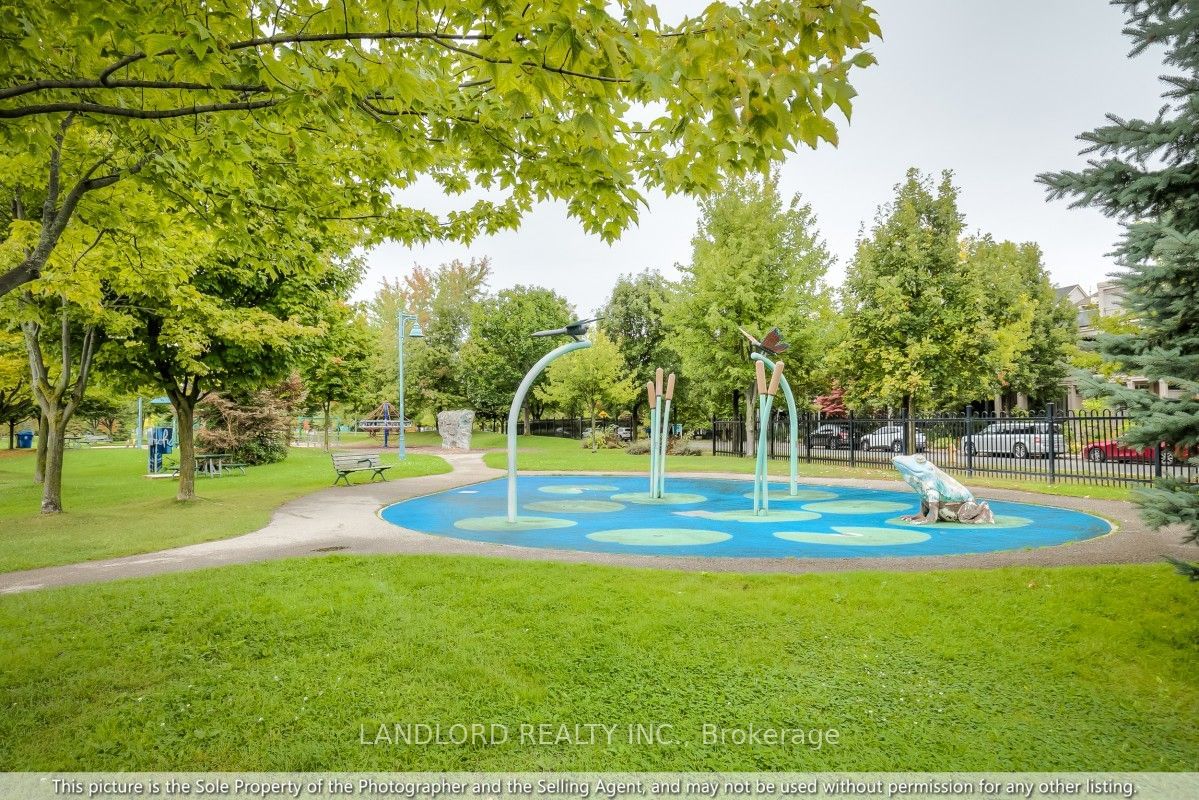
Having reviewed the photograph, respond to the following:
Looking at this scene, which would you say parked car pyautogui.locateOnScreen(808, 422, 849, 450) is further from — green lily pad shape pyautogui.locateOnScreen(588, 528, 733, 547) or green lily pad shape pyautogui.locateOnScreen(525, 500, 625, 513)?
green lily pad shape pyautogui.locateOnScreen(588, 528, 733, 547)

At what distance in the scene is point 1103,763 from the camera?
3340 millimetres

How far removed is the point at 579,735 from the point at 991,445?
1196 inches

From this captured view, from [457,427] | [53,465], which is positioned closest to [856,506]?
[53,465]

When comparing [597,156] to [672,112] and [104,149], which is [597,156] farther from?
[104,149]

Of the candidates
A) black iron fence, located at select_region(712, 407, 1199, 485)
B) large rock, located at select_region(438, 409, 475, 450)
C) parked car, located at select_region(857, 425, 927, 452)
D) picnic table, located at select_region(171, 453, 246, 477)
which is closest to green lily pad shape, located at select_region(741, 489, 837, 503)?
black iron fence, located at select_region(712, 407, 1199, 485)

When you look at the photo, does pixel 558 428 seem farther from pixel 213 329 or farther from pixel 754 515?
pixel 754 515

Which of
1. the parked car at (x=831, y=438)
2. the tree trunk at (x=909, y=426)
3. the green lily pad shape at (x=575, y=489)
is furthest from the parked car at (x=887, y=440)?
the green lily pad shape at (x=575, y=489)

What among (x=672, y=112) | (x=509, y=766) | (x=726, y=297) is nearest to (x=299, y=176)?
(x=672, y=112)

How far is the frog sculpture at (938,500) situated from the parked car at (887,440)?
45.6 feet

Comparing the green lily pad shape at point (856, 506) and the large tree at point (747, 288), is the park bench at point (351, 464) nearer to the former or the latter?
the green lily pad shape at point (856, 506)

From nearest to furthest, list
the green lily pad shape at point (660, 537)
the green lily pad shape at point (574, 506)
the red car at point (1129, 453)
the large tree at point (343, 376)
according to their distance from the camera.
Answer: the red car at point (1129, 453) → the green lily pad shape at point (660, 537) → the green lily pad shape at point (574, 506) → the large tree at point (343, 376)

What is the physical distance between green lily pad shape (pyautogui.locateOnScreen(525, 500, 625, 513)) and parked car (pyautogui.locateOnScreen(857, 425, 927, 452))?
48.3 feet

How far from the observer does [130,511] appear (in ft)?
44.1

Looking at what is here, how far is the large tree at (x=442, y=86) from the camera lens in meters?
3.15
